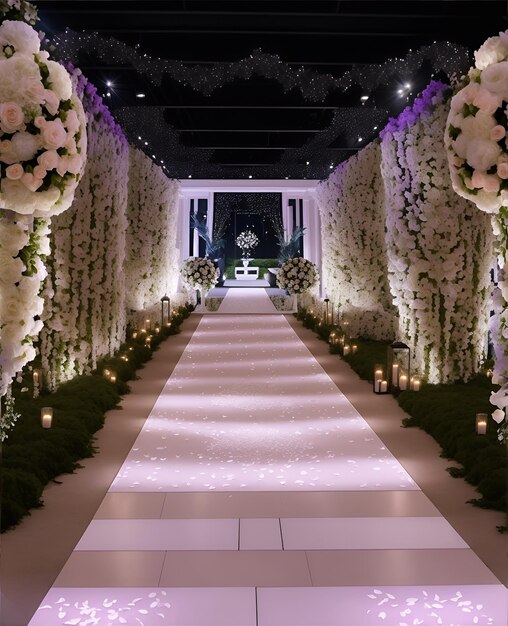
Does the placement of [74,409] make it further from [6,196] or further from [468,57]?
[468,57]

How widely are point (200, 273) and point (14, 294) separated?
42.0ft

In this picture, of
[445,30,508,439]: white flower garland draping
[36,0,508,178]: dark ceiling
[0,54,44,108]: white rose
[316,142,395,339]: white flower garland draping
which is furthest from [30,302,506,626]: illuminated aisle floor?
[316,142,395,339]: white flower garland draping

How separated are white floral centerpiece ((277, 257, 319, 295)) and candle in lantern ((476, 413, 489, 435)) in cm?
1070

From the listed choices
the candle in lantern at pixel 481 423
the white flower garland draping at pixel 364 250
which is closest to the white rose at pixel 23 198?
the candle in lantern at pixel 481 423

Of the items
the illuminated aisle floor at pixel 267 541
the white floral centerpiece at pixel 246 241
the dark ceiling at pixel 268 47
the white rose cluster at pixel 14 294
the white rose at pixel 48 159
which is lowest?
the illuminated aisle floor at pixel 267 541

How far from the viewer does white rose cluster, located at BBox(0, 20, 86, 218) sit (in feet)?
9.14

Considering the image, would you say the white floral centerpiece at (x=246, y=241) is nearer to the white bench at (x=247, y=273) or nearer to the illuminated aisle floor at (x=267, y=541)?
the white bench at (x=247, y=273)

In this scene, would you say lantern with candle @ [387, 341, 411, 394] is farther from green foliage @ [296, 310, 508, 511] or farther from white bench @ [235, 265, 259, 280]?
white bench @ [235, 265, 259, 280]

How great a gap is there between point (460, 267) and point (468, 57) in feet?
5.73

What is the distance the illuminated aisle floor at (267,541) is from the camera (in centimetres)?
278

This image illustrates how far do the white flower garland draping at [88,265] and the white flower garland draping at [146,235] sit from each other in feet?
9.99

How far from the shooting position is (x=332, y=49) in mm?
6789

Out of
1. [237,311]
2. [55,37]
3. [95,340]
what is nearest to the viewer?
[55,37]

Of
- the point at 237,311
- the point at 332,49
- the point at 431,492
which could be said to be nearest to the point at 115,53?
the point at 332,49
